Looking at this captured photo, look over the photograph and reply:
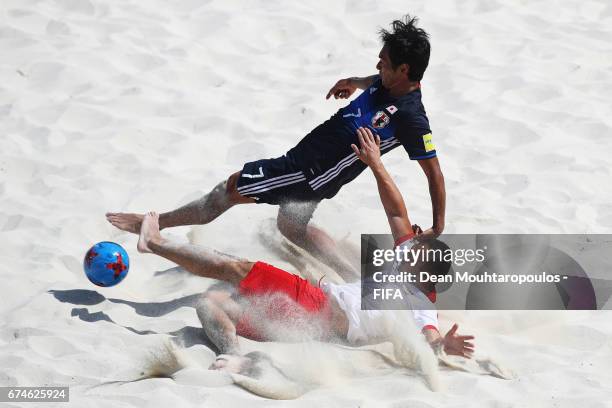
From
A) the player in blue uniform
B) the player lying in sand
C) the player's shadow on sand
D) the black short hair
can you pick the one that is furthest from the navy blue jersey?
the player's shadow on sand

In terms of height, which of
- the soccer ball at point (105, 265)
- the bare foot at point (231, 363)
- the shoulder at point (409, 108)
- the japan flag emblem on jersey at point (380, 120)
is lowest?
the bare foot at point (231, 363)

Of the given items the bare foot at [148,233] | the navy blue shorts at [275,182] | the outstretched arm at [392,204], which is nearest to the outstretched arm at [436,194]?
the outstretched arm at [392,204]

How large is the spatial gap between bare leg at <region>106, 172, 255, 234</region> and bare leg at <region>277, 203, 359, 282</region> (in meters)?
0.20

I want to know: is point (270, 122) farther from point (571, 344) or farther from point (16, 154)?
point (571, 344)

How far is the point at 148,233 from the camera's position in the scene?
4977 mm

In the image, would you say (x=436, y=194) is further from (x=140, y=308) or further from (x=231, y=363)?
(x=140, y=308)

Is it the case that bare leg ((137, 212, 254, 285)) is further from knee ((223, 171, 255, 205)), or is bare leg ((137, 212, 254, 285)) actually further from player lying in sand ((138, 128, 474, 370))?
knee ((223, 171, 255, 205))

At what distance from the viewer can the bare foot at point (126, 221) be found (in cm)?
527

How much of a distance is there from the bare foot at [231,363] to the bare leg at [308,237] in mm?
1013

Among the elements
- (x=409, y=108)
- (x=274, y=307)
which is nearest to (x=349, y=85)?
(x=409, y=108)

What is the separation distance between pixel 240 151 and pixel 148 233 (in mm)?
1518

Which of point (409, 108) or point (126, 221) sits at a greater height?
point (409, 108)

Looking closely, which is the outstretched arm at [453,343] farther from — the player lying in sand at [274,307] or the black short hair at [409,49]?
the black short hair at [409,49]

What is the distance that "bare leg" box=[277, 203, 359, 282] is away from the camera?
Result: 17.2ft
